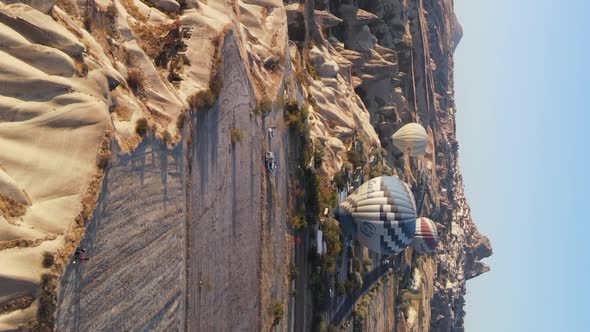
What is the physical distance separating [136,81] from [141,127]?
2001 mm

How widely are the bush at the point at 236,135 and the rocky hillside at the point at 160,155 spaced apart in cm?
9

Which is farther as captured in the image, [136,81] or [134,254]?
[136,81]

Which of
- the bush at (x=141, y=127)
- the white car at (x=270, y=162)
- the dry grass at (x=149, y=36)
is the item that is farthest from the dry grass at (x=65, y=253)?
the white car at (x=270, y=162)

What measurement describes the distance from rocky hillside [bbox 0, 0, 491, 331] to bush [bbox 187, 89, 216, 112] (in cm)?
6

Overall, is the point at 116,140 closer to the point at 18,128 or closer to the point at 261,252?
the point at 18,128

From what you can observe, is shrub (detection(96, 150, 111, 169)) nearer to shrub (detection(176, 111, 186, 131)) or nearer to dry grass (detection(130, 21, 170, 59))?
shrub (detection(176, 111, 186, 131))

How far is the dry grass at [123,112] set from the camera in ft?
57.7

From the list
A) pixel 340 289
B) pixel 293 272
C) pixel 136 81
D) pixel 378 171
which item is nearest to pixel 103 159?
pixel 136 81

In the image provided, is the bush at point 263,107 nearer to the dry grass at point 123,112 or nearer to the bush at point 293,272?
the bush at point 293,272

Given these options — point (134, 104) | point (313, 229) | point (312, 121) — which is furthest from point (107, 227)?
point (312, 121)

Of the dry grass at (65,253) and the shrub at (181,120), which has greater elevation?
the shrub at (181,120)

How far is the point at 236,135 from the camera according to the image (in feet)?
81.1

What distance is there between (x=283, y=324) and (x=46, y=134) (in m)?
18.5

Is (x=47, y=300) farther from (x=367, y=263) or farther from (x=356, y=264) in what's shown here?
(x=367, y=263)
